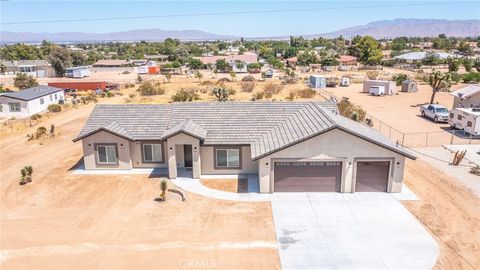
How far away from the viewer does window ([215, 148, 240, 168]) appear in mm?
24578

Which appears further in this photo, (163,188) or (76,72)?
(76,72)

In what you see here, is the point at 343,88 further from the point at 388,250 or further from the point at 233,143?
the point at 388,250

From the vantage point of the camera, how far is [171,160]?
78.9 ft

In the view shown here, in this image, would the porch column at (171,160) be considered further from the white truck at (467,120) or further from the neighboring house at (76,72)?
the neighboring house at (76,72)

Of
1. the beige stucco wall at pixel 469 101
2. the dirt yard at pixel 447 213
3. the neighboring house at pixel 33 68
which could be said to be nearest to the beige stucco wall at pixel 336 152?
the dirt yard at pixel 447 213

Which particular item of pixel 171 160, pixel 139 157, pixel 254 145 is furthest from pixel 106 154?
pixel 254 145

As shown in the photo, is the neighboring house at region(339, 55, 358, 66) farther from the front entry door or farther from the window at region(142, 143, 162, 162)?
the window at region(142, 143, 162, 162)

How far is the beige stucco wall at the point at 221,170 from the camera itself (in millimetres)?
24375

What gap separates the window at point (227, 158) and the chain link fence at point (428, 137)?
15239 mm

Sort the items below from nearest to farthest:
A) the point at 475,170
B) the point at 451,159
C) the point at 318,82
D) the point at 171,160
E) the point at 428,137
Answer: the point at 171,160 < the point at 475,170 < the point at 451,159 < the point at 428,137 < the point at 318,82

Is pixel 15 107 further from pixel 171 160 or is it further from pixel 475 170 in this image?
pixel 475 170

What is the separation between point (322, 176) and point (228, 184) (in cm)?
582

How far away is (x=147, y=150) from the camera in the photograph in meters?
26.1

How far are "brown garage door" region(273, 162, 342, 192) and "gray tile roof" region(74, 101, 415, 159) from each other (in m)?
1.59
